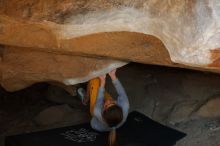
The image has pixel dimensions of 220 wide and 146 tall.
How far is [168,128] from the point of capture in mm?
1775

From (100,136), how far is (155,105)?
37 centimetres

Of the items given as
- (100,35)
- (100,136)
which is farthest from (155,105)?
(100,35)

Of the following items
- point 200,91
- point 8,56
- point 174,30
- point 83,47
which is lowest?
point 200,91

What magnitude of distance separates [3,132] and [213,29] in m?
1.28

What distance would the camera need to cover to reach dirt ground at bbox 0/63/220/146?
1891mm

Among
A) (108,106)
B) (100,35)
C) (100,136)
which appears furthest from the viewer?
(100,136)

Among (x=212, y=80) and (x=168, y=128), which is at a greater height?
(x=212, y=80)

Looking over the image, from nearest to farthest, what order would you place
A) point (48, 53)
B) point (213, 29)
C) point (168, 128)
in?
point (213, 29) → point (48, 53) → point (168, 128)

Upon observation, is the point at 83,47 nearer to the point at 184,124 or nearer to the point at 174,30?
the point at 174,30

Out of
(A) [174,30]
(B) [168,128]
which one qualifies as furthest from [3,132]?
(A) [174,30]

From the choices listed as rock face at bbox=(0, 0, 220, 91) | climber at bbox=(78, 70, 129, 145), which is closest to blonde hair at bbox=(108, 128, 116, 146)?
climber at bbox=(78, 70, 129, 145)

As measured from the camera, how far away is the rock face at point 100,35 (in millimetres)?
1007

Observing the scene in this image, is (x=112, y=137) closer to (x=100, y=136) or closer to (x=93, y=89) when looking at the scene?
(x=100, y=136)

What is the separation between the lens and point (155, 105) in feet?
6.42
